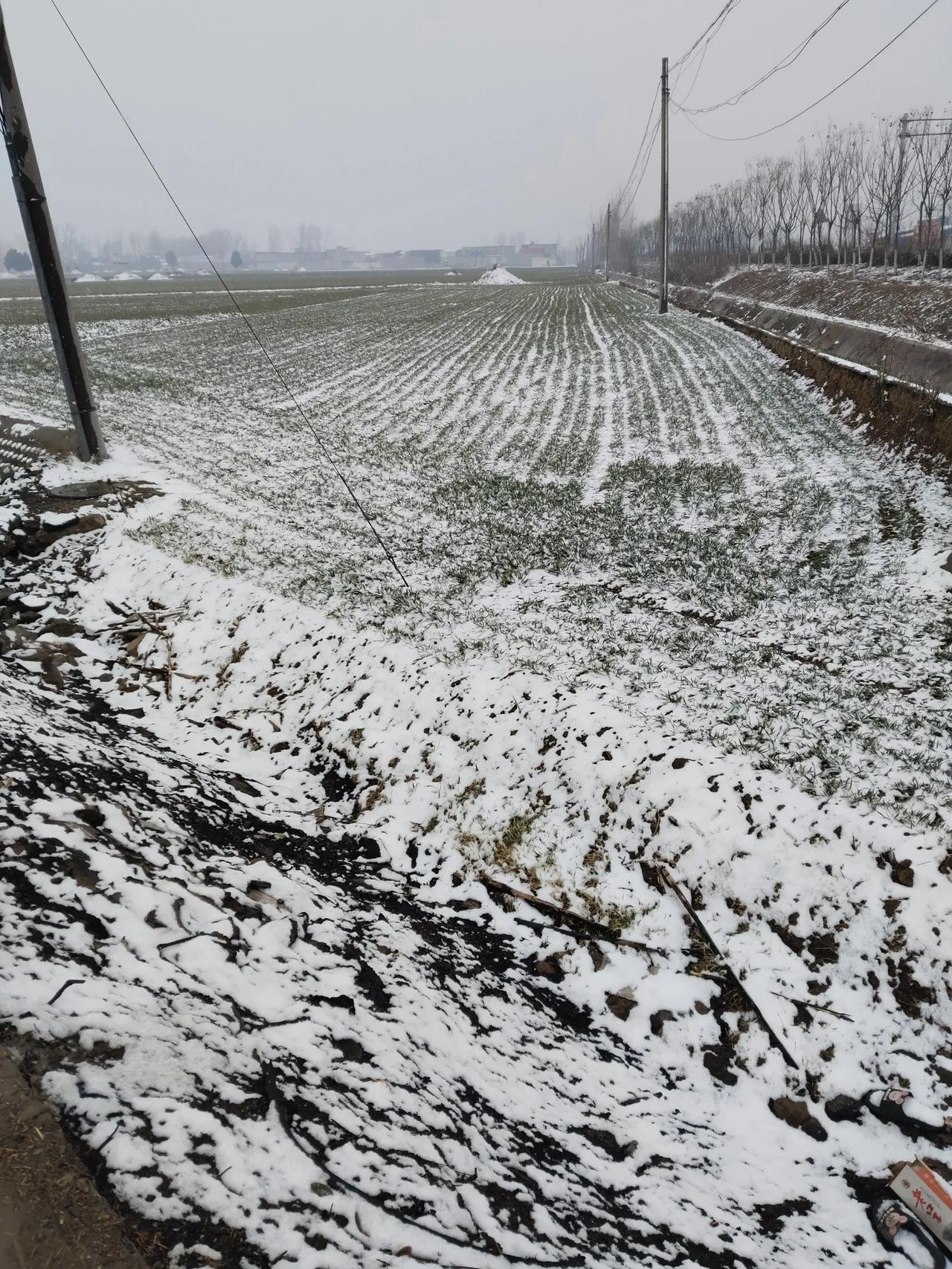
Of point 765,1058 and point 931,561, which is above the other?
point 931,561

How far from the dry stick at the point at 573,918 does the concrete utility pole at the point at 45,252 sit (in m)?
10.6

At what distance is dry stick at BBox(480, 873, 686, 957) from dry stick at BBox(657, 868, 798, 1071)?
289 mm

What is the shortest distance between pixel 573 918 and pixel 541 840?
2.13 feet

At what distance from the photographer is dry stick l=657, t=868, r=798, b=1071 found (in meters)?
4.21

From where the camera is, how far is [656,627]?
775cm

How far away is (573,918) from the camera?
514 cm

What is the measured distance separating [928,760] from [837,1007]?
2.08 metres

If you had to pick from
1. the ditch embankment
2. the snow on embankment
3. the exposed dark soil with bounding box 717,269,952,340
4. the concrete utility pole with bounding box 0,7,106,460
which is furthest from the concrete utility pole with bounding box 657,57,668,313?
the snow on embankment

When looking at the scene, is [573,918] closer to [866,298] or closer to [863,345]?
[863,345]

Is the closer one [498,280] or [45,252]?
[45,252]

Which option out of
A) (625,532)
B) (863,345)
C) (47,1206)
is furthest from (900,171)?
(47,1206)

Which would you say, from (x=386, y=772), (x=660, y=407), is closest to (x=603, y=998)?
(x=386, y=772)

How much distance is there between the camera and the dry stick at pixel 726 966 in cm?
421

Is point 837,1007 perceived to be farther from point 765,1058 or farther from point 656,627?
point 656,627
